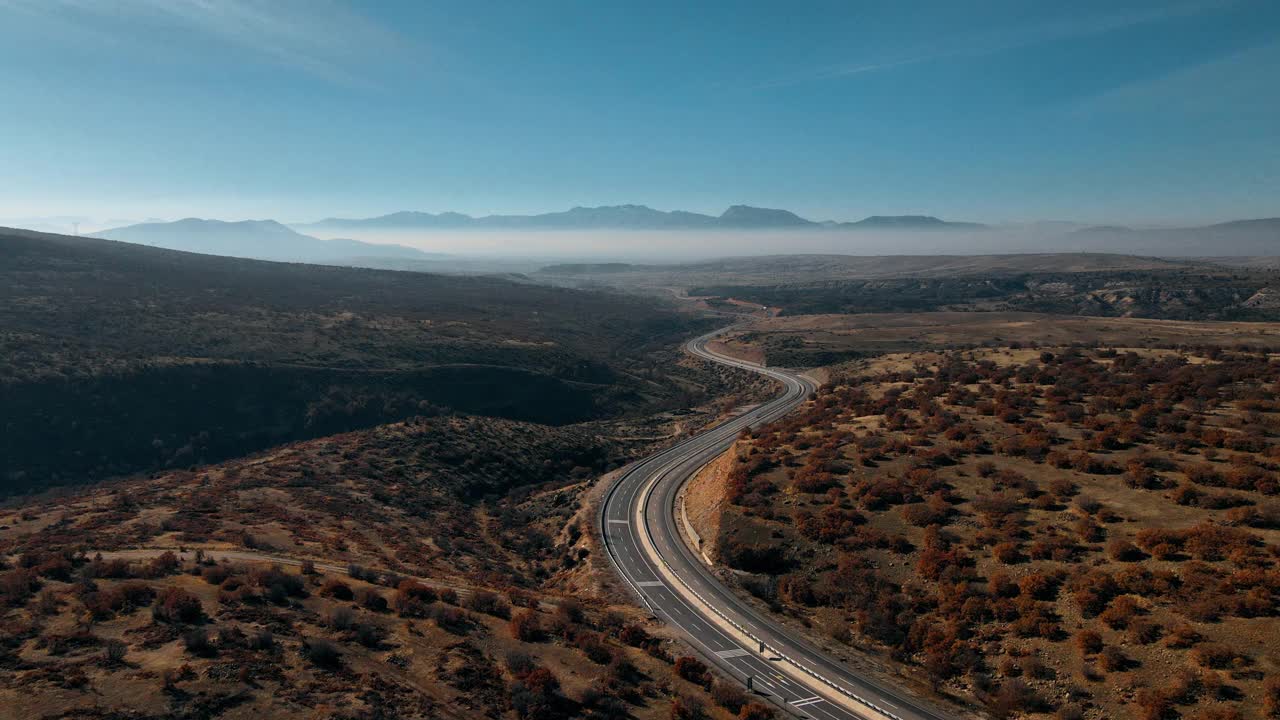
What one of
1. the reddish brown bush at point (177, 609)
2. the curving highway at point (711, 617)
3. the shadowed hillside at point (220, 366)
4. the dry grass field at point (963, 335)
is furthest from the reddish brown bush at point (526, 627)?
the dry grass field at point (963, 335)

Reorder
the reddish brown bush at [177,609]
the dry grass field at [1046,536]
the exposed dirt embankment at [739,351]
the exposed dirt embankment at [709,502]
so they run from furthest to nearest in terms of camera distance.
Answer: the exposed dirt embankment at [739,351]
the exposed dirt embankment at [709,502]
the dry grass field at [1046,536]
the reddish brown bush at [177,609]

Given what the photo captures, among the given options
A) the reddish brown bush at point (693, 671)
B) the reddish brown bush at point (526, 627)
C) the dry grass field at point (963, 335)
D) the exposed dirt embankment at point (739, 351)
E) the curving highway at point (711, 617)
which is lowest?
the curving highway at point (711, 617)

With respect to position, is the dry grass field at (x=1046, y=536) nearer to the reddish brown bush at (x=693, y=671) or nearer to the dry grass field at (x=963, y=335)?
the reddish brown bush at (x=693, y=671)

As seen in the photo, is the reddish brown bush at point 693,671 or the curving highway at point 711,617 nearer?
the curving highway at point 711,617

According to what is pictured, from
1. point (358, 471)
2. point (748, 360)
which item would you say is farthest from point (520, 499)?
point (748, 360)

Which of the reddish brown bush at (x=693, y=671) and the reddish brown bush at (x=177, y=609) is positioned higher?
the reddish brown bush at (x=177, y=609)

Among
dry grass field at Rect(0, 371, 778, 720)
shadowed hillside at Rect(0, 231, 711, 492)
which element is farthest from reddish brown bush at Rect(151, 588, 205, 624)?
shadowed hillside at Rect(0, 231, 711, 492)

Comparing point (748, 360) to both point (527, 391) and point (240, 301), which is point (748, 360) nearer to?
point (527, 391)
